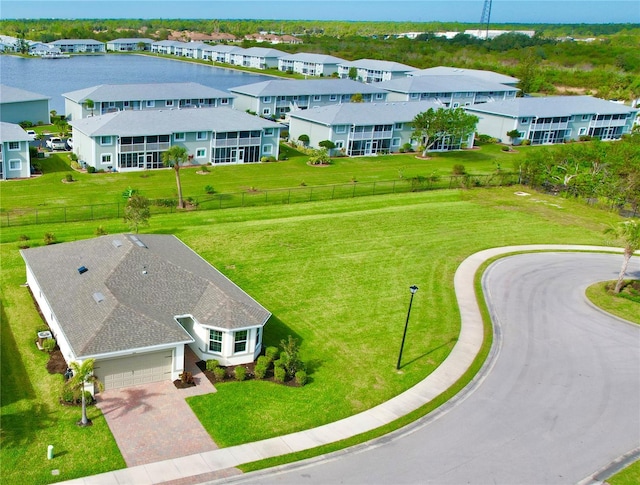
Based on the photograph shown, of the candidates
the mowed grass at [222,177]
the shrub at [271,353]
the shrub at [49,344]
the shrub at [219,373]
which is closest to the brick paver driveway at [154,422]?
the shrub at [219,373]

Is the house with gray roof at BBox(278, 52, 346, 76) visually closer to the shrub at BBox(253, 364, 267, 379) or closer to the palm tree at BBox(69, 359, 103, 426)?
the shrub at BBox(253, 364, 267, 379)

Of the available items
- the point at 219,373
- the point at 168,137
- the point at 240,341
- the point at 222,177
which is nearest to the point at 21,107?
the point at 168,137

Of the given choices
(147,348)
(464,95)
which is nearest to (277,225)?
(147,348)

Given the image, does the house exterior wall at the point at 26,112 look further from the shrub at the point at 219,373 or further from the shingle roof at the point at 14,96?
the shrub at the point at 219,373

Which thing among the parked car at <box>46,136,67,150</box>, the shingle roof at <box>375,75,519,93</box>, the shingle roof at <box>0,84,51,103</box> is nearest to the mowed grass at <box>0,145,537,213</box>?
the parked car at <box>46,136,67,150</box>

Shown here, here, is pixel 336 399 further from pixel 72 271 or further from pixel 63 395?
pixel 72 271
